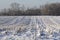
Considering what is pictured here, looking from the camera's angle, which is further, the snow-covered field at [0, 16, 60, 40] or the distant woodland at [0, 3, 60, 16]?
the distant woodland at [0, 3, 60, 16]

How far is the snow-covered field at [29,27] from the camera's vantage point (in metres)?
2.25

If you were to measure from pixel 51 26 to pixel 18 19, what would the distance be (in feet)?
1.71

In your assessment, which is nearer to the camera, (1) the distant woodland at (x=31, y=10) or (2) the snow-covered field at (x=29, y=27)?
(2) the snow-covered field at (x=29, y=27)

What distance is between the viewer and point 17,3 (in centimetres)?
242

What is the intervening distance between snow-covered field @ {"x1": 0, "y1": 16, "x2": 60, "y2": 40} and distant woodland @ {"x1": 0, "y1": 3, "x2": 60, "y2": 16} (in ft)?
0.21

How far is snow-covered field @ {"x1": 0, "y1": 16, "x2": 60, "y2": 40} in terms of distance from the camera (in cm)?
225

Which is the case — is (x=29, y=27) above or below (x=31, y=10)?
below

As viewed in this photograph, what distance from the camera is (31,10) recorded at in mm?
2410

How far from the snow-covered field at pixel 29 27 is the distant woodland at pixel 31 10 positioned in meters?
0.06

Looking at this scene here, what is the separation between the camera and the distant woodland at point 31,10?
2.39 meters

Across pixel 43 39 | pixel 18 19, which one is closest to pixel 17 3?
pixel 18 19

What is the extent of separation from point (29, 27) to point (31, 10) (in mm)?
258

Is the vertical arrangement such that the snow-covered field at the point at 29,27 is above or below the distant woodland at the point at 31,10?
below

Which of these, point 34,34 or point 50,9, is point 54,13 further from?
point 34,34
